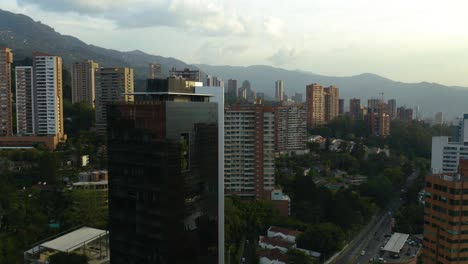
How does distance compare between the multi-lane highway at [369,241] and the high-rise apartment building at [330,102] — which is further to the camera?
the high-rise apartment building at [330,102]

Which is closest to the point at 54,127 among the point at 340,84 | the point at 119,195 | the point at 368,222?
the point at 368,222

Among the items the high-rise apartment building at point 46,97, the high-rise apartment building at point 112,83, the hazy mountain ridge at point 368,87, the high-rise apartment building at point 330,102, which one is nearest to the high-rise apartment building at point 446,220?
the high-rise apartment building at point 46,97

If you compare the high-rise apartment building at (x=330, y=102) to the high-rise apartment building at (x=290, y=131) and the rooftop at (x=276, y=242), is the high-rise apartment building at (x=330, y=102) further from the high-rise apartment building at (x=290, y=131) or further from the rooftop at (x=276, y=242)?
the rooftop at (x=276, y=242)

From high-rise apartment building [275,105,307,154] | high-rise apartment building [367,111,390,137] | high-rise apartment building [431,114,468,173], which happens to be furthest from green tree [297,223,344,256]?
high-rise apartment building [367,111,390,137]

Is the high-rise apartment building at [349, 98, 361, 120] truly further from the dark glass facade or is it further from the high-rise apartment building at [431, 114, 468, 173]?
the dark glass facade

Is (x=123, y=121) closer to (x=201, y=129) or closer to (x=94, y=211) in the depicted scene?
(x=201, y=129)

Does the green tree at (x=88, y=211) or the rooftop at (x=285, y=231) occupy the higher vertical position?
the green tree at (x=88, y=211)

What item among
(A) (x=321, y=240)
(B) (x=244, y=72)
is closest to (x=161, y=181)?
(A) (x=321, y=240)
